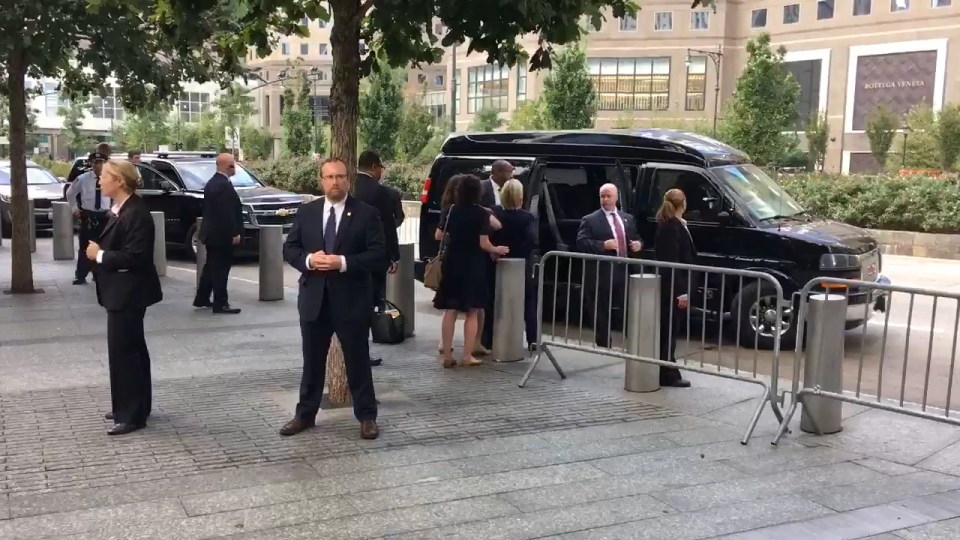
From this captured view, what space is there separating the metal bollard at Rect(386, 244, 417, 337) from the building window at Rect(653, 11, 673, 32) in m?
74.6

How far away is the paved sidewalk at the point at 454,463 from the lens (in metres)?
4.49

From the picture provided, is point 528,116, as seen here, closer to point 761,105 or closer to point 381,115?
point 381,115

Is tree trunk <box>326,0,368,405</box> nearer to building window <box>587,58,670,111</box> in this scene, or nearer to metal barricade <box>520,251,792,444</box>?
metal barricade <box>520,251,792,444</box>

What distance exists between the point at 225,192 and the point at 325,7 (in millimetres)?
3843

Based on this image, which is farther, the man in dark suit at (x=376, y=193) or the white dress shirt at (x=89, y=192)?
the white dress shirt at (x=89, y=192)

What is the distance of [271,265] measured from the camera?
11648 millimetres

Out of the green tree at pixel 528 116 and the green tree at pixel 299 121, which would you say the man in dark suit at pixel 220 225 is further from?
the green tree at pixel 528 116

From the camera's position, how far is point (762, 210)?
31.4ft

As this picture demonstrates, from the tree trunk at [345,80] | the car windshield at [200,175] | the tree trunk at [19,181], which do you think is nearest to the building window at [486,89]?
the car windshield at [200,175]

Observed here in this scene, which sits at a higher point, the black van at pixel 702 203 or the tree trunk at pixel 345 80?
the tree trunk at pixel 345 80

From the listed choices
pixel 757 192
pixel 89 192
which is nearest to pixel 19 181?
pixel 89 192

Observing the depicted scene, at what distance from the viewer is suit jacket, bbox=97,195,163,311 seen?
5.74 m

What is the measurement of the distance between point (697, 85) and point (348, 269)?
77.7 m

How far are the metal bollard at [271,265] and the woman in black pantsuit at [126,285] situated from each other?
5599mm
